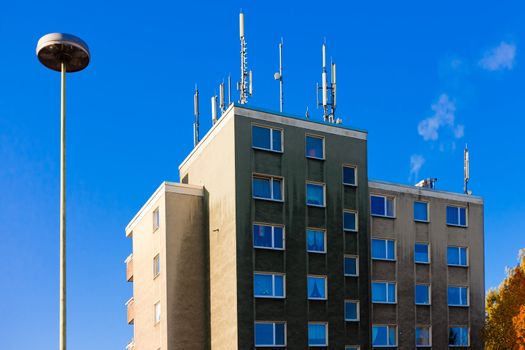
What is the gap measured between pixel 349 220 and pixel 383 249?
12.3ft

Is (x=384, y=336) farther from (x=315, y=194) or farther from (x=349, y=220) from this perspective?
(x=315, y=194)

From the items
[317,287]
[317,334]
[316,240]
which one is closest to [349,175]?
[316,240]

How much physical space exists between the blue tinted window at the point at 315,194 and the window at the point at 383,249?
16.7ft

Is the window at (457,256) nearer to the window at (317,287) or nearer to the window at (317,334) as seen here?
the window at (317,287)

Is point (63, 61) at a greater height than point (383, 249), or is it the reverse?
point (63, 61)

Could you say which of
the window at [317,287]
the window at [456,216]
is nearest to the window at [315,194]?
the window at [317,287]

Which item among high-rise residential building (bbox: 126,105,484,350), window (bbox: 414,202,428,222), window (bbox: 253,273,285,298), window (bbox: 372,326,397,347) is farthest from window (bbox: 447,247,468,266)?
window (bbox: 253,273,285,298)

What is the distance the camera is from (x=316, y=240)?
129ft

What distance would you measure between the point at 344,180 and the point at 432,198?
25.3ft

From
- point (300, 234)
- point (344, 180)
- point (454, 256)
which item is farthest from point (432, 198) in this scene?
point (300, 234)

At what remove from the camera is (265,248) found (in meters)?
37.6

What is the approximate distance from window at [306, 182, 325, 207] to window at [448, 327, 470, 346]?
39.8ft

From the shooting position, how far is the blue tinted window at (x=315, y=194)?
39.5 metres

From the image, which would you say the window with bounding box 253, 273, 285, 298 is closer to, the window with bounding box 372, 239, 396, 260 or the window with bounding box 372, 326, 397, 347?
the window with bounding box 372, 326, 397, 347
